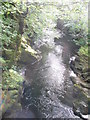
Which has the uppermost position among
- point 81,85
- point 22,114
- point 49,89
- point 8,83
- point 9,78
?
point 9,78

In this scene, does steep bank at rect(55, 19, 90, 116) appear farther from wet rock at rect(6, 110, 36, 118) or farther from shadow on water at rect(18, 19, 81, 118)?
wet rock at rect(6, 110, 36, 118)

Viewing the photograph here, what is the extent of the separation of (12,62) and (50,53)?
6736 mm

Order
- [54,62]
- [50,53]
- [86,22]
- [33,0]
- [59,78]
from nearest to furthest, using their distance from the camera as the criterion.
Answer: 1. [33,0]
2. [59,78]
3. [54,62]
4. [86,22]
5. [50,53]

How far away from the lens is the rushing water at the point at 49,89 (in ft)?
18.7

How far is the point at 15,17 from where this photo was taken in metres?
5.47

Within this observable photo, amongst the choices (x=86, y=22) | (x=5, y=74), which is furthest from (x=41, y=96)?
(x=86, y=22)

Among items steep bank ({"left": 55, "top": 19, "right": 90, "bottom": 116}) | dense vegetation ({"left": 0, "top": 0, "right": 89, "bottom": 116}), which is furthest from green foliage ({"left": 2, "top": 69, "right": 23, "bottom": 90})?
steep bank ({"left": 55, "top": 19, "right": 90, "bottom": 116})

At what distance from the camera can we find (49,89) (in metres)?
7.12

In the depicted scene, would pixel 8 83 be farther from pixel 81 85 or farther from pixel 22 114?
pixel 81 85

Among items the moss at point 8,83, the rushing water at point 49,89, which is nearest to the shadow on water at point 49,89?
the rushing water at point 49,89

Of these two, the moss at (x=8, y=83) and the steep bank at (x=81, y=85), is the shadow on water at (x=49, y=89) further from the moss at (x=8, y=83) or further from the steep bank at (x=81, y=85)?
the moss at (x=8, y=83)

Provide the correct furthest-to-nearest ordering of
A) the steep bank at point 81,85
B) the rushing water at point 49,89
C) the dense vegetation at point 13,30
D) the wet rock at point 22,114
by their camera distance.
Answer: the rushing water at point 49,89 < the steep bank at point 81,85 < the wet rock at point 22,114 < the dense vegetation at point 13,30

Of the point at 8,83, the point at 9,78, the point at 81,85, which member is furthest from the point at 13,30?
the point at 81,85

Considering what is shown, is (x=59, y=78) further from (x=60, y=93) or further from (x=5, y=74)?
(x=5, y=74)
